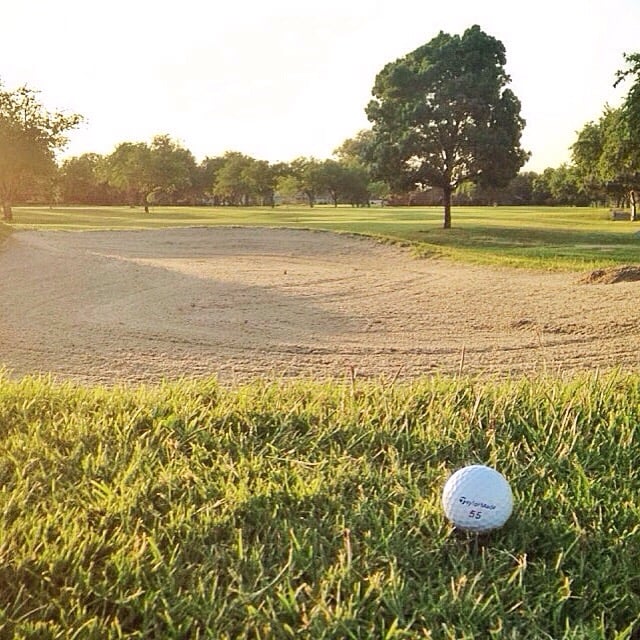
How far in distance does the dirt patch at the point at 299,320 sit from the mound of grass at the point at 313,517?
3.83 feet

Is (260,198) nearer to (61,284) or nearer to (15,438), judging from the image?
(61,284)

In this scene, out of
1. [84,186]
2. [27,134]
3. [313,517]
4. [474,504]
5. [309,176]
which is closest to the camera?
[474,504]

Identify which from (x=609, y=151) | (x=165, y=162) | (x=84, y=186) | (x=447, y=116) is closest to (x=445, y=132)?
(x=447, y=116)

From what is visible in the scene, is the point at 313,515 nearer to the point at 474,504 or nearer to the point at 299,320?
the point at 474,504

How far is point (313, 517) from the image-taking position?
239 cm

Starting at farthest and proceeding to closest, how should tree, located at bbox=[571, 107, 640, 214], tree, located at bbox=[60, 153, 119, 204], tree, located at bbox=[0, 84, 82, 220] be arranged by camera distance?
tree, located at bbox=[60, 153, 119, 204]
tree, located at bbox=[0, 84, 82, 220]
tree, located at bbox=[571, 107, 640, 214]

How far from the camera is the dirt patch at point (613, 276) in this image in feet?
31.9

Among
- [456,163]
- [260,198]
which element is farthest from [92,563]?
[260,198]

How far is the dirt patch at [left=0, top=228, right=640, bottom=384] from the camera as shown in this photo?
566cm

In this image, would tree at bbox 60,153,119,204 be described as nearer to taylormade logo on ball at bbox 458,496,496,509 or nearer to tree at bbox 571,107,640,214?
tree at bbox 571,107,640,214

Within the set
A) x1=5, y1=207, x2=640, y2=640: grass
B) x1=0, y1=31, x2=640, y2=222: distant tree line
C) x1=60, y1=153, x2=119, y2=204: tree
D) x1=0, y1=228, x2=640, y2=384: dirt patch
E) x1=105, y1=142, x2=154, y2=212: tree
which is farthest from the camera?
x1=60, y1=153, x2=119, y2=204: tree

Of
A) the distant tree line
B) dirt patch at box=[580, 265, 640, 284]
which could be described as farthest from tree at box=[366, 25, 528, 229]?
dirt patch at box=[580, 265, 640, 284]

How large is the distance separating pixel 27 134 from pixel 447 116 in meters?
18.1

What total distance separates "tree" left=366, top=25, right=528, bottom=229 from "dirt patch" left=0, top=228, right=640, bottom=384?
9819mm
